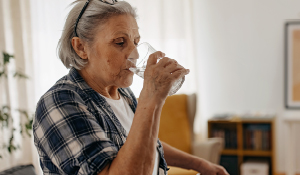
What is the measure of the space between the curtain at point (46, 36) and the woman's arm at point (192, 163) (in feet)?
7.20

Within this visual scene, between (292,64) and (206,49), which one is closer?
(292,64)

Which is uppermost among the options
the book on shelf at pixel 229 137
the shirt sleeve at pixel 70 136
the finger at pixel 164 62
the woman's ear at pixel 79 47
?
the woman's ear at pixel 79 47

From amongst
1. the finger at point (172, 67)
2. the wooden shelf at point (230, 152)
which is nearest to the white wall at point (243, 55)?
the wooden shelf at point (230, 152)

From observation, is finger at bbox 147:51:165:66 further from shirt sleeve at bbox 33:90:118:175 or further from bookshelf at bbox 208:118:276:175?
bookshelf at bbox 208:118:276:175

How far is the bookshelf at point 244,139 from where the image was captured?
349 centimetres

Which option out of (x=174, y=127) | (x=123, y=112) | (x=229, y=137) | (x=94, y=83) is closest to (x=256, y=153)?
(x=229, y=137)

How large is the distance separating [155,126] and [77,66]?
1.15 feet

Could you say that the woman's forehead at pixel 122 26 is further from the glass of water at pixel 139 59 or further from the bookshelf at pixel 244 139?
the bookshelf at pixel 244 139

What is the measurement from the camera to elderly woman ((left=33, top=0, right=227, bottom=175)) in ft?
2.90

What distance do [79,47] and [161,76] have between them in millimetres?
318

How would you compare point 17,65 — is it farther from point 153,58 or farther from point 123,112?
point 153,58

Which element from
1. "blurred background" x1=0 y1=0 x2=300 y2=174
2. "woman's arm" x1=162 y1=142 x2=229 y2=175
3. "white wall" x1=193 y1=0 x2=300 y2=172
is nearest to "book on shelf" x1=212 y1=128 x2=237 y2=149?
"blurred background" x1=0 y1=0 x2=300 y2=174

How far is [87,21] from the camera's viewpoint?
3.45 ft

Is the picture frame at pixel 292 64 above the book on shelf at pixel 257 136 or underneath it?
above
